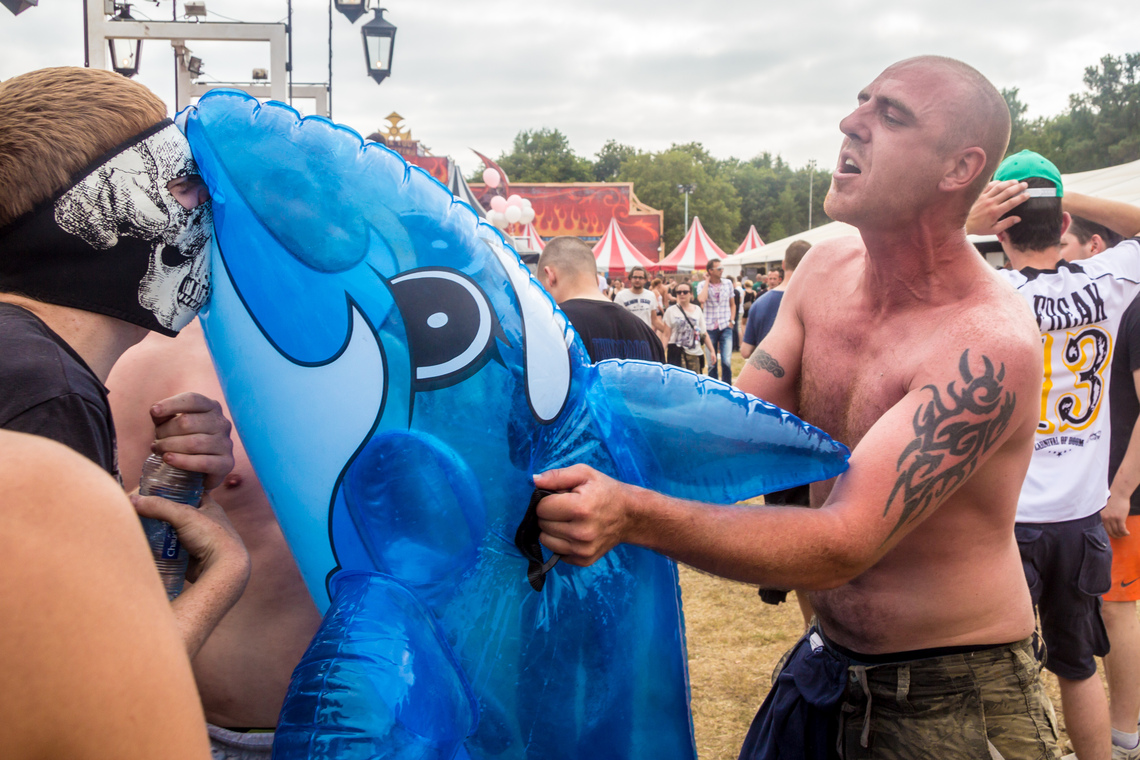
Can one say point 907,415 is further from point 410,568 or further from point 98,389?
point 98,389

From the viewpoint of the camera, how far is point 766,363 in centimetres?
192

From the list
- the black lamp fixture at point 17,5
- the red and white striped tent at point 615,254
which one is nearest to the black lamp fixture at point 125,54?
the black lamp fixture at point 17,5

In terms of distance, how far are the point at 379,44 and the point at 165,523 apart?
20.8ft

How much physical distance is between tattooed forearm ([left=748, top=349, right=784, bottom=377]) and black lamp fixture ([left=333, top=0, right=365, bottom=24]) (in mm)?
5850

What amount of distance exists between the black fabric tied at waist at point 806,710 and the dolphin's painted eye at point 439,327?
116cm

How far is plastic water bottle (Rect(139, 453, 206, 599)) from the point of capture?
47.3 inches

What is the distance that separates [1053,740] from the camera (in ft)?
5.13

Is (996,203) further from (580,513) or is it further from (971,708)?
(580,513)

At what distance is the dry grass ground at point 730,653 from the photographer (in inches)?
126

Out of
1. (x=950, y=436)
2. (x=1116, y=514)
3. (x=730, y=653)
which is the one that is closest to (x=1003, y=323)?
(x=950, y=436)

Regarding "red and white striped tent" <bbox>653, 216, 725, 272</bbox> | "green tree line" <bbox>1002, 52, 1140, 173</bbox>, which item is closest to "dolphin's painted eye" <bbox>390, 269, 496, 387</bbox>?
"red and white striped tent" <bbox>653, 216, 725, 272</bbox>

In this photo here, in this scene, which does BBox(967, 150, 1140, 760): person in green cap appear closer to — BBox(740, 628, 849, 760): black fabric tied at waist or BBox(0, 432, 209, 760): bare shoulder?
BBox(740, 628, 849, 760): black fabric tied at waist

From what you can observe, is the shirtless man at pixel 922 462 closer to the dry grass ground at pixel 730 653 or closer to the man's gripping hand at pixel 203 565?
the man's gripping hand at pixel 203 565

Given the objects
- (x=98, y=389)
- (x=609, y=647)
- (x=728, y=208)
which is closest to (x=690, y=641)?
(x=609, y=647)
